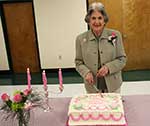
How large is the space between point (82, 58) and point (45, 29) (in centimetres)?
305

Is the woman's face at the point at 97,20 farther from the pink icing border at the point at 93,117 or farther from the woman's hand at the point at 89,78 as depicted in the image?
the pink icing border at the point at 93,117

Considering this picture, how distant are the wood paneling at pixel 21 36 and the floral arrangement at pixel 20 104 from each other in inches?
146

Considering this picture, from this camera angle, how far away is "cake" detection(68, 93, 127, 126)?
206cm

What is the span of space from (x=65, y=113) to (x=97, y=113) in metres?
0.38

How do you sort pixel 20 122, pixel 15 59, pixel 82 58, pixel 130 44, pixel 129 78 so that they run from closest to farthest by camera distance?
pixel 20 122 < pixel 82 58 < pixel 129 78 < pixel 130 44 < pixel 15 59

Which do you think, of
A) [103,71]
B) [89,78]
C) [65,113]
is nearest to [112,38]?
[103,71]

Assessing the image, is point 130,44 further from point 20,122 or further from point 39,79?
point 20,122

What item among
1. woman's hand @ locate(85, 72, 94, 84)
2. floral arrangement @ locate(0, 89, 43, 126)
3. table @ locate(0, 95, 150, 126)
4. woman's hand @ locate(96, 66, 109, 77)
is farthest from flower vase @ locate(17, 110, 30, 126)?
woman's hand @ locate(96, 66, 109, 77)

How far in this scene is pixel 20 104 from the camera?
202 centimetres

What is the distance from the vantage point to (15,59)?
19.7 feet

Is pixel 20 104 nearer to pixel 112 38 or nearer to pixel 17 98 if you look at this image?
pixel 17 98

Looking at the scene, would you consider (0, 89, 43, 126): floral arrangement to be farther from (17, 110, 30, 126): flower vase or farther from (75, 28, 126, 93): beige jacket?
(75, 28, 126, 93): beige jacket

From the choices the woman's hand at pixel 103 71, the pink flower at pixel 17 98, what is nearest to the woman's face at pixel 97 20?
the woman's hand at pixel 103 71

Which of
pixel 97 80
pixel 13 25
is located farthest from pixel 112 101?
pixel 13 25
